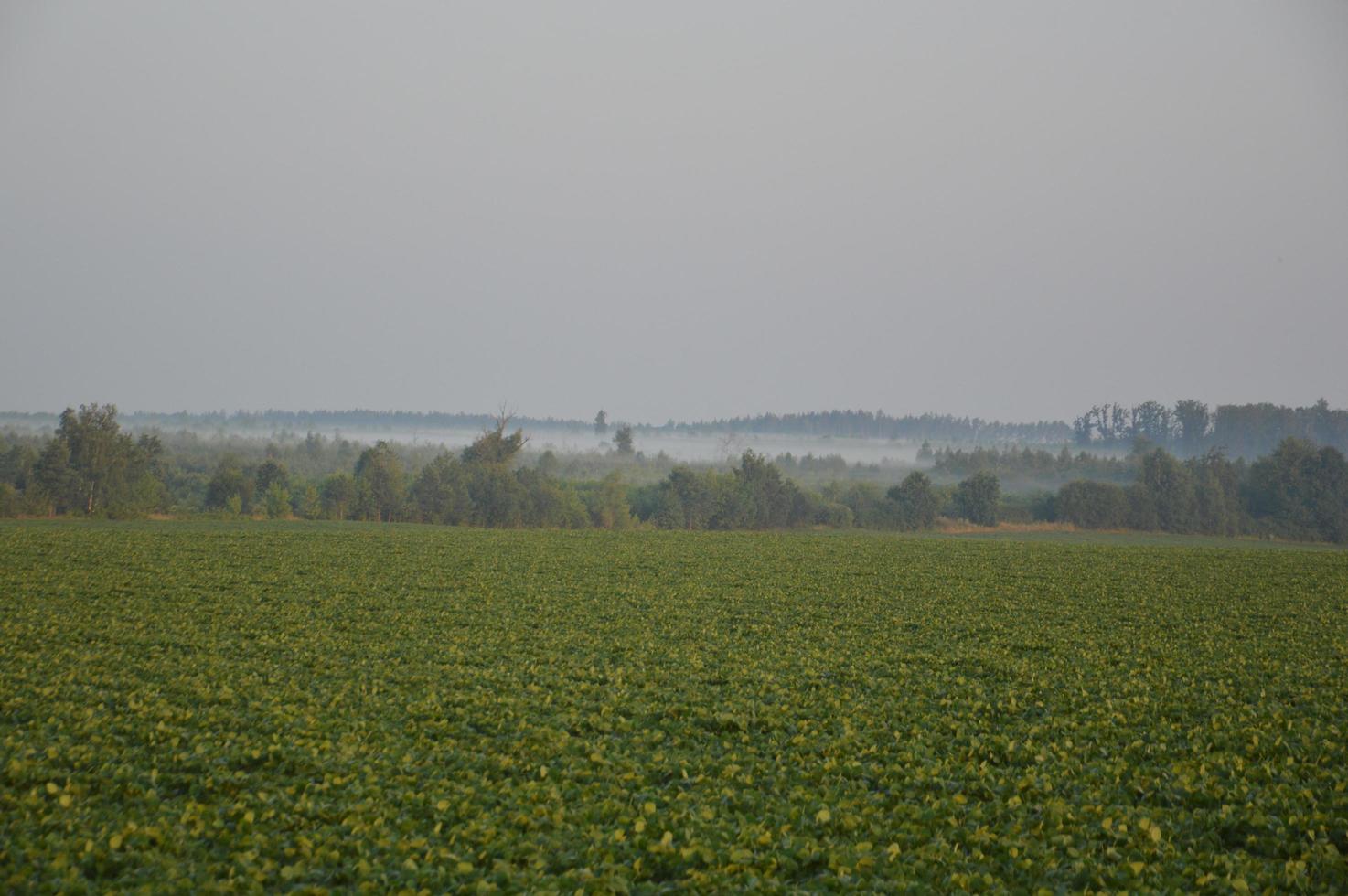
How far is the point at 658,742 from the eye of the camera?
11.5 m

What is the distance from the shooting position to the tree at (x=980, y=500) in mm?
81875

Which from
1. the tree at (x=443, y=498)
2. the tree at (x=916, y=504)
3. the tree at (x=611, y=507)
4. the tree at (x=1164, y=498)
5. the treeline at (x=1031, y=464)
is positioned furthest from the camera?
the treeline at (x=1031, y=464)

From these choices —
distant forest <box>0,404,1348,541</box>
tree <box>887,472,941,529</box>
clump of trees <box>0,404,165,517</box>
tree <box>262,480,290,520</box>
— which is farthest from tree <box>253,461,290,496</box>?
tree <box>887,472,941,529</box>

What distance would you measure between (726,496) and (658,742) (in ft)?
229

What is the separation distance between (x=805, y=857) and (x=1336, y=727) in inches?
345

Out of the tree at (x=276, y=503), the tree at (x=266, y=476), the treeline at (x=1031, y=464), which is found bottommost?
the tree at (x=276, y=503)

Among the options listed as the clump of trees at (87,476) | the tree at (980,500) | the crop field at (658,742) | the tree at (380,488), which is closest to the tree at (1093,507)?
the tree at (980,500)

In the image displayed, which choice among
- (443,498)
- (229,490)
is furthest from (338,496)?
(443,498)

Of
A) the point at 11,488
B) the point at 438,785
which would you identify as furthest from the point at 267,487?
the point at 438,785

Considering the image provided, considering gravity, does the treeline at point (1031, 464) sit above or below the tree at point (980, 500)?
above

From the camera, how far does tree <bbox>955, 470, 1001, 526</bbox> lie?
81.9 metres

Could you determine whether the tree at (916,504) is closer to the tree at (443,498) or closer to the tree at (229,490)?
the tree at (443,498)

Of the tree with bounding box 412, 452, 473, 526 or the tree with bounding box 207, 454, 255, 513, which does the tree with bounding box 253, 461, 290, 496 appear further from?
the tree with bounding box 412, 452, 473, 526

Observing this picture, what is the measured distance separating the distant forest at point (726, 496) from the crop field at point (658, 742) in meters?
49.9
